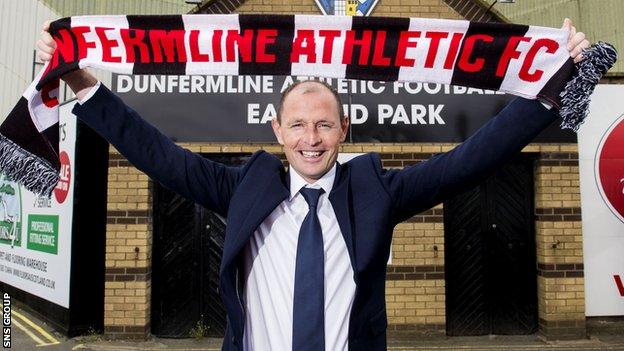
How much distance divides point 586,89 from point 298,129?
1.09 m

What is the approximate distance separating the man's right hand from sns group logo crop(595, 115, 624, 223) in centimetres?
647

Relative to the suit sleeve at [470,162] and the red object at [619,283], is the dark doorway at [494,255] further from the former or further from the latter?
the suit sleeve at [470,162]

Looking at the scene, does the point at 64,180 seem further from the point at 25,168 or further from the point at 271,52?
the point at 271,52

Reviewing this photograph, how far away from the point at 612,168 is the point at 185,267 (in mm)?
5861

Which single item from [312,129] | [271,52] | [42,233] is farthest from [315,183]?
[42,233]

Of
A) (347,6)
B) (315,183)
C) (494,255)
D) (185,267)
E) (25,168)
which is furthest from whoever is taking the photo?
(347,6)

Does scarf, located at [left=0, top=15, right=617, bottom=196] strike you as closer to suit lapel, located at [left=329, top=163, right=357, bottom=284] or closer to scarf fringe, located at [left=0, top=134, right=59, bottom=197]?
scarf fringe, located at [left=0, top=134, right=59, bottom=197]

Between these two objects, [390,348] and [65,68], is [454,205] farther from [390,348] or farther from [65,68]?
[65,68]

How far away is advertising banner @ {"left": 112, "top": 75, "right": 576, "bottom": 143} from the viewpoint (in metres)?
6.11

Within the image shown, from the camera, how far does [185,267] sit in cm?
617

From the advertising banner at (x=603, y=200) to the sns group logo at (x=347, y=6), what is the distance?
3.28 metres

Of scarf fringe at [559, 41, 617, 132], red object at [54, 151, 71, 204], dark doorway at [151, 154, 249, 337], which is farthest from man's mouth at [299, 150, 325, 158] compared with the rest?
red object at [54, 151, 71, 204]

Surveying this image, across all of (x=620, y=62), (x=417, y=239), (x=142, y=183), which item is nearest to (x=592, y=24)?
(x=620, y=62)

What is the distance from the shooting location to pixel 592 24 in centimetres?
1636
